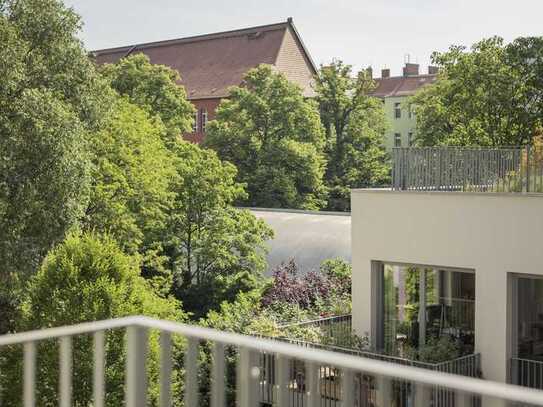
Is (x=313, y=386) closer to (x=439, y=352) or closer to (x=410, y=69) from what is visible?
(x=439, y=352)

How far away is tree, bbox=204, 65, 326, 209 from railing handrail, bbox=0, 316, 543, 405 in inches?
1764

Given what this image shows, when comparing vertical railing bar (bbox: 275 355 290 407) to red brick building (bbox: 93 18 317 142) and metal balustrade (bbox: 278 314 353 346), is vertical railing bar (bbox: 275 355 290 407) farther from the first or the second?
red brick building (bbox: 93 18 317 142)

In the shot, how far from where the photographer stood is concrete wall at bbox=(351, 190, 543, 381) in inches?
627

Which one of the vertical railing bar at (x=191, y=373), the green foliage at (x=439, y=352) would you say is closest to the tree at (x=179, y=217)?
the green foliage at (x=439, y=352)

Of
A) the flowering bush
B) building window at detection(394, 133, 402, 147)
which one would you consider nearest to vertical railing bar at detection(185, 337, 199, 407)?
the flowering bush

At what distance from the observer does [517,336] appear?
16344 mm

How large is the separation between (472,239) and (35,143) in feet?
40.6

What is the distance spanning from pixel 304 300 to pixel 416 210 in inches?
369

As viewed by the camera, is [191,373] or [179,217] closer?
[191,373]

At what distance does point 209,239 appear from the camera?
29609mm

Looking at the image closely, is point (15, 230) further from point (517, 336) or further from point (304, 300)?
point (517, 336)

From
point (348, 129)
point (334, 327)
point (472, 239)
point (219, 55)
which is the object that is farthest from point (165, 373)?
point (219, 55)

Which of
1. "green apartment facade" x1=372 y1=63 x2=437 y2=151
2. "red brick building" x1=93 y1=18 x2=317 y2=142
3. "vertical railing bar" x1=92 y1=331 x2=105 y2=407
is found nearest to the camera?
"vertical railing bar" x1=92 y1=331 x2=105 y2=407

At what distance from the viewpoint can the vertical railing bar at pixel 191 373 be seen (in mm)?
3193
